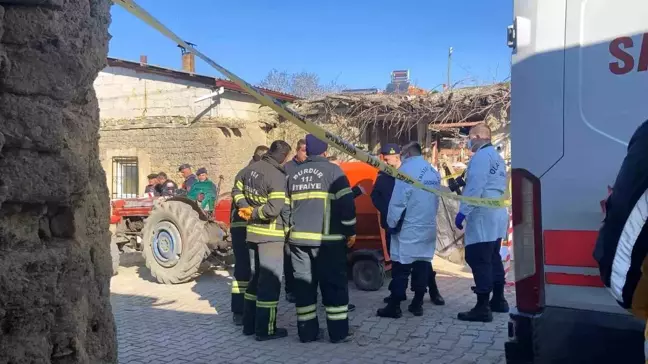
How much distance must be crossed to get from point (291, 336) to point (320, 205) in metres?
1.40

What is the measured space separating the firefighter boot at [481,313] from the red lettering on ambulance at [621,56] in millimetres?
3862

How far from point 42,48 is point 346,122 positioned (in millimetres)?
12899

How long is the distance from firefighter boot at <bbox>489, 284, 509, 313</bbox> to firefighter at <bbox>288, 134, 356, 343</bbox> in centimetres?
194

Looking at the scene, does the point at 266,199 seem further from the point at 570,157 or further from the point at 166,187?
the point at 166,187

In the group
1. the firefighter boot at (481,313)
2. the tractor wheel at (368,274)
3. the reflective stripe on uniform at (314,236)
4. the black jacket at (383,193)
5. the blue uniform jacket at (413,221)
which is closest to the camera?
the reflective stripe on uniform at (314,236)

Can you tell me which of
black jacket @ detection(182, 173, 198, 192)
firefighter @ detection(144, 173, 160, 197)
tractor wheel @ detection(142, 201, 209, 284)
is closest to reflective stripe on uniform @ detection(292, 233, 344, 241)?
tractor wheel @ detection(142, 201, 209, 284)

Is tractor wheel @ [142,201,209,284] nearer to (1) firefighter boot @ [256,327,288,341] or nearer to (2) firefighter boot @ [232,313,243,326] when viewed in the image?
(2) firefighter boot @ [232,313,243,326]

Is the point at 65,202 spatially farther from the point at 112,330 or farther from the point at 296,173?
the point at 296,173

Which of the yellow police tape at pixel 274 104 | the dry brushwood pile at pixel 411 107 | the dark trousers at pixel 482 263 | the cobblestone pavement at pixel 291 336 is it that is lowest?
the cobblestone pavement at pixel 291 336

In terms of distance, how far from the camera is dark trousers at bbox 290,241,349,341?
219 inches

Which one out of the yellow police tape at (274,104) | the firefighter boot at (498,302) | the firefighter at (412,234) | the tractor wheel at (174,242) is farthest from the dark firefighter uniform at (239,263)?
the firefighter boot at (498,302)

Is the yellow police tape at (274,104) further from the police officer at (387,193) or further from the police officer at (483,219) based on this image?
the police officer at (387,193)

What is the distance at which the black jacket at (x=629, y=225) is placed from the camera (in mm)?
1729

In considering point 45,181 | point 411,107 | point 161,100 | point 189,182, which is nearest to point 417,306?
point 45,181
